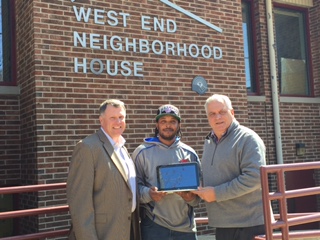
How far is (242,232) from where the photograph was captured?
306 centimetres

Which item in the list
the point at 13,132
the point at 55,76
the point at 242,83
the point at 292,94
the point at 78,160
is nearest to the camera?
the point at 78,160

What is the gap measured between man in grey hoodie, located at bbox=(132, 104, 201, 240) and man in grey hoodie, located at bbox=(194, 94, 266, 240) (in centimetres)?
20

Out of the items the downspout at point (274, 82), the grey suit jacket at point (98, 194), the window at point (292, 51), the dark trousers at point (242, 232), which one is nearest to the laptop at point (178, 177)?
the grey suit jacket at point (98, 194)

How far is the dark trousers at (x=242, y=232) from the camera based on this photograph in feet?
10.0

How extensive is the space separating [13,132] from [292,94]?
577cm

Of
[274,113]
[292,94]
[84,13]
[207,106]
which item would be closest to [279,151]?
[274,113]

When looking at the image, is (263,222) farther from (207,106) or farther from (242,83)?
(242,83)

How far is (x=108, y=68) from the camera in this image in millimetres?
5656

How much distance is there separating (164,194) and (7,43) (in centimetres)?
392

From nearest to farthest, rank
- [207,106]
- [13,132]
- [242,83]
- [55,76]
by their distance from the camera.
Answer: [207,106]
[55,76]
[13,132]
[242,83]

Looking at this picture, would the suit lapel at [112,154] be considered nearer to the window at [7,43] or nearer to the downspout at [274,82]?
the window at [7,43]

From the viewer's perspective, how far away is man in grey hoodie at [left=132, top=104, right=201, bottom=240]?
3176mm

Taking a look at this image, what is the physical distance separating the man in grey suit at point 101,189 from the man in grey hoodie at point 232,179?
0.58 meters

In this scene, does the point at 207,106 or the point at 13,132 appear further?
the point at 13,132
